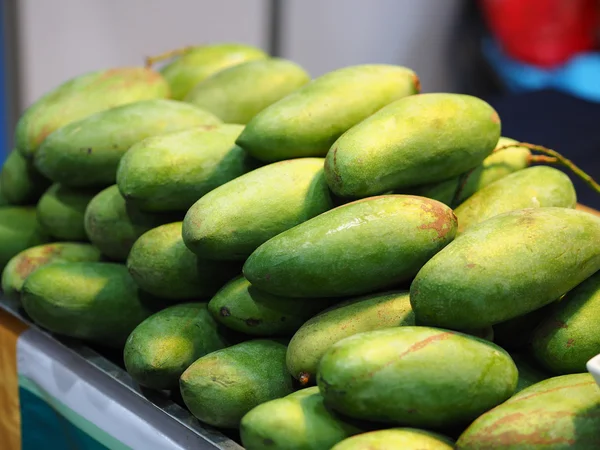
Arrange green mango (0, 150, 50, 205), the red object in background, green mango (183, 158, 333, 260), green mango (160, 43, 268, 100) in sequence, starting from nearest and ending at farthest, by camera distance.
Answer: green mango (183, 158, 333, 260), green mango (0, 150, 50, 205), green mango (160, 43, 268, 100), the red object in background

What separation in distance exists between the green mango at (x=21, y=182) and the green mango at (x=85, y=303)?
247 mm

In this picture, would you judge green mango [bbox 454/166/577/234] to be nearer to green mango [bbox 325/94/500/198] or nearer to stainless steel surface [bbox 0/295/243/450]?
green mango [bbox 325/94/500/198]

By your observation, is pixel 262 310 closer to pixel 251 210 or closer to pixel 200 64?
pixel 251 210

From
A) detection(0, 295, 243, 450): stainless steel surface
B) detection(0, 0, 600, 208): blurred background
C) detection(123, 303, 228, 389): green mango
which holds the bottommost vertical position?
detection(0, 0, 600, 208): blurred background

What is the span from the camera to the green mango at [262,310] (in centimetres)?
80

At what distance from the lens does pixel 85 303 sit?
92 centimetres

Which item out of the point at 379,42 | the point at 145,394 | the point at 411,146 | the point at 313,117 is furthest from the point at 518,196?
the point at 379,42

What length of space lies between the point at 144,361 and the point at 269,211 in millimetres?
200

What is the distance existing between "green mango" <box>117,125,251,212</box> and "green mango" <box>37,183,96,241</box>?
0.15 meters

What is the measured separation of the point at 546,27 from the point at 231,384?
2.57m

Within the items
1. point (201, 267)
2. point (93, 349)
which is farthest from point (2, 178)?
point (201, 267)

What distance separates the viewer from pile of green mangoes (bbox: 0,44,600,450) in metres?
0.64

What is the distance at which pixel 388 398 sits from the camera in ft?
2.07

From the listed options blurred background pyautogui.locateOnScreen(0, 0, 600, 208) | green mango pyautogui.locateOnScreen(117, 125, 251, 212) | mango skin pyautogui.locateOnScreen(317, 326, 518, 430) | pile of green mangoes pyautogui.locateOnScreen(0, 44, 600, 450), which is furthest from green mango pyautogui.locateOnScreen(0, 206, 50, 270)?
blurred background pyautogui.locateOnScreen(0, 0, 600, 208)
